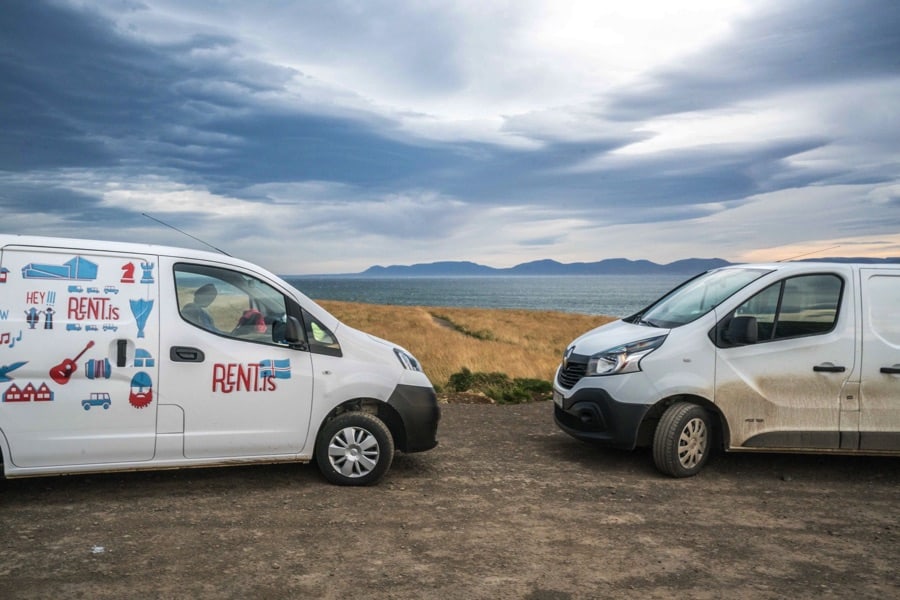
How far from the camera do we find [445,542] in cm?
496

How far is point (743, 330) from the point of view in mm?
6547

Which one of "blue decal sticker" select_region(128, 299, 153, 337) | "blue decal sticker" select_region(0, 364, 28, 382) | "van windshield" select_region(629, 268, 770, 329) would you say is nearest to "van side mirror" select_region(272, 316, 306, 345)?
"blue decal sticker" select_region(128, 299, 153, 337)

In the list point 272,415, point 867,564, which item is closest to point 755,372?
point 867,564

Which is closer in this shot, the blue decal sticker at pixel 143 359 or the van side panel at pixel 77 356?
the van side panel at pixel 77 356

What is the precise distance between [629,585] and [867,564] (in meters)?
1.65

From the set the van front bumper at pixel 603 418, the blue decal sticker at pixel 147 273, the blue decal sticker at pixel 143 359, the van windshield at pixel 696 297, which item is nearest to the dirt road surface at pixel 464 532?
the van front bumper at pixel 603 418

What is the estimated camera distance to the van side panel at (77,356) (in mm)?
5375

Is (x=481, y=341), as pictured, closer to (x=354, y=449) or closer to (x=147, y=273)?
(x=354, y=449)

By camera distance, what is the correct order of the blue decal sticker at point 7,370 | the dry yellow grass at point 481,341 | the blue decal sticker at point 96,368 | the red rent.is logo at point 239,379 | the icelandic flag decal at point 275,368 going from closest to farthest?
the blue decal sticker at point 7,370, the blue decal sticker at point 96,368, the red rent.is logo at point 239,379, the icelandic flag decal at point 275,368, the dry yellow grass at point 481,341

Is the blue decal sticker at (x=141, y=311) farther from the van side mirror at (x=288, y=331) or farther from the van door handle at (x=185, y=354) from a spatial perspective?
the van side mirror at (x=288, y=331)

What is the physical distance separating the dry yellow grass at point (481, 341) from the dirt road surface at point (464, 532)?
233 inches

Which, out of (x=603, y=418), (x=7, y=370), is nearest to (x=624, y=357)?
(x=603, y=418)

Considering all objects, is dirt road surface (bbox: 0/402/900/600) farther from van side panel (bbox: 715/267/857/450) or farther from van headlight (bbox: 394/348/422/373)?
van headlight (bbox: 394/348/422/373)

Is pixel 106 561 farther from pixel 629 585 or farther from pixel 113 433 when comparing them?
pixel 629 585
